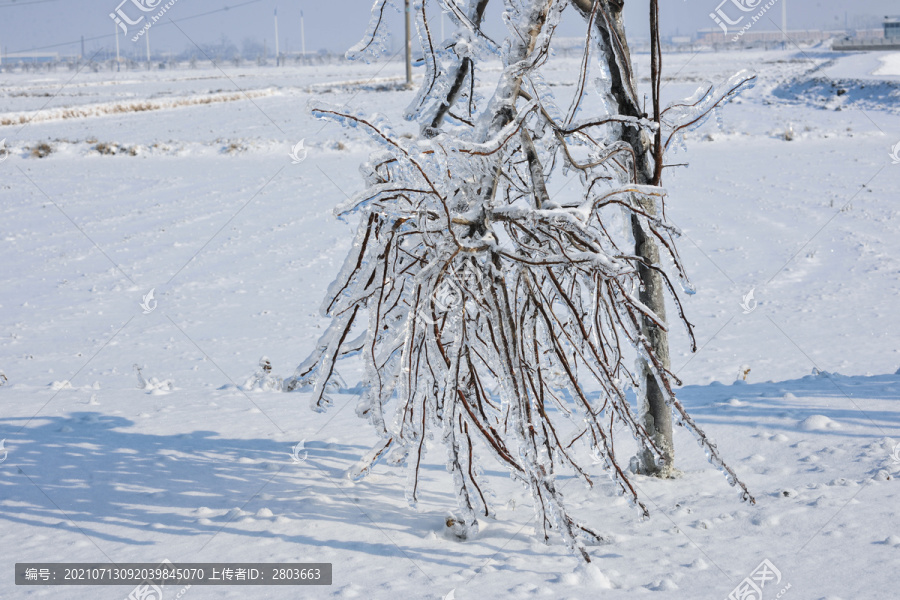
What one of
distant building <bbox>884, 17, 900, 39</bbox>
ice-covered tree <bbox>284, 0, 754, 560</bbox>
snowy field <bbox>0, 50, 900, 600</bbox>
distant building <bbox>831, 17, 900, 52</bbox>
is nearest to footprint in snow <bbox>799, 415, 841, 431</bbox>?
snowy field <bbox>0, 50, 900, 600</bbox>

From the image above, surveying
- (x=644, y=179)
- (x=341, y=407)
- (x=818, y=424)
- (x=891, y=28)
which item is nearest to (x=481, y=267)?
(x=644, y=179)

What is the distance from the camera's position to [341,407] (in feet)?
17.9

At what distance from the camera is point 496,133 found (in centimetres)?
265

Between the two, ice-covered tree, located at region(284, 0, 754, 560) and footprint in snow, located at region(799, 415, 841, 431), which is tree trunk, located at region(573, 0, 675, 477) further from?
footprint in snow, located at region(799, 415, 841, 431)

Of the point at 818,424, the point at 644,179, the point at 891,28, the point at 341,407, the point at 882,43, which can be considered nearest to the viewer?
the point at 644,179

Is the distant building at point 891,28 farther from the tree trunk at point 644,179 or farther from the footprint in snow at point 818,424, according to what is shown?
the tree trunk at point 644,179

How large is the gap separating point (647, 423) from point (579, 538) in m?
1.11

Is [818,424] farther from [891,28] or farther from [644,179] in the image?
[891,28]

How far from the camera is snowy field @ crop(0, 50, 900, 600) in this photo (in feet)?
9.26

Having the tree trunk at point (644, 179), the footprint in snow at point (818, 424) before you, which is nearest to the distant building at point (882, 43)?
the footprint in snow at point (818, 424)

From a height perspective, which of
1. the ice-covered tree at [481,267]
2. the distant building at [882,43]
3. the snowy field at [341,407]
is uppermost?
the distant building at [882,43]

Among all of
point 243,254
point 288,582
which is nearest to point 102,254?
point 243,254

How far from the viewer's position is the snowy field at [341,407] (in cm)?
282

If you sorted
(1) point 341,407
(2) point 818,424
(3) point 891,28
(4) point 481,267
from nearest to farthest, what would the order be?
(4) point 481,267, (2) point 818,424, (1) point 341,407, (3) point 891,28
